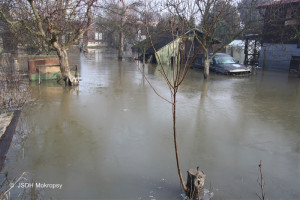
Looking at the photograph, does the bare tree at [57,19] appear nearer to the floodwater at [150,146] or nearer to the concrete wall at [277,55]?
the floodwater at [150,146]

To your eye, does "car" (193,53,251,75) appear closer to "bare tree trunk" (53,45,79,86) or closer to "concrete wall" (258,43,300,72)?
"concrete wall" (258,43,300,72)

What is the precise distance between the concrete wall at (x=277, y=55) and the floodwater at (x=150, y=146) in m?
10.9

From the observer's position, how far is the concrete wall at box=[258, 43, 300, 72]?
19.3 m

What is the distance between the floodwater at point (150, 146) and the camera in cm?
420

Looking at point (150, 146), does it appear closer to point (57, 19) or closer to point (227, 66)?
point (57, 19)

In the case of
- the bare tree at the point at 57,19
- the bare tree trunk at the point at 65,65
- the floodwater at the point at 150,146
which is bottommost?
the floodwater at the point at 150,146

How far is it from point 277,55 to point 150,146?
18809 mm

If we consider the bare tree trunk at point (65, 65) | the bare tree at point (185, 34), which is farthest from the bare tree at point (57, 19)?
the bare tree at point (185, 34)

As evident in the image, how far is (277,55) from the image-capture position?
20.6m

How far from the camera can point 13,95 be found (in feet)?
Answer: 26.7

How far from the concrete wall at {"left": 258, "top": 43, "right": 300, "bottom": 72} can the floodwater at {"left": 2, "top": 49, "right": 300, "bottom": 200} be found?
35.8 feet

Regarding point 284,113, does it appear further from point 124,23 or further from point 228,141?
point 124,23

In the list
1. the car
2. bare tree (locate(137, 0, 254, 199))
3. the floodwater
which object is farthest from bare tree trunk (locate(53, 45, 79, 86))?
the car

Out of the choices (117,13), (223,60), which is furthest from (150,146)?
(223,60)
